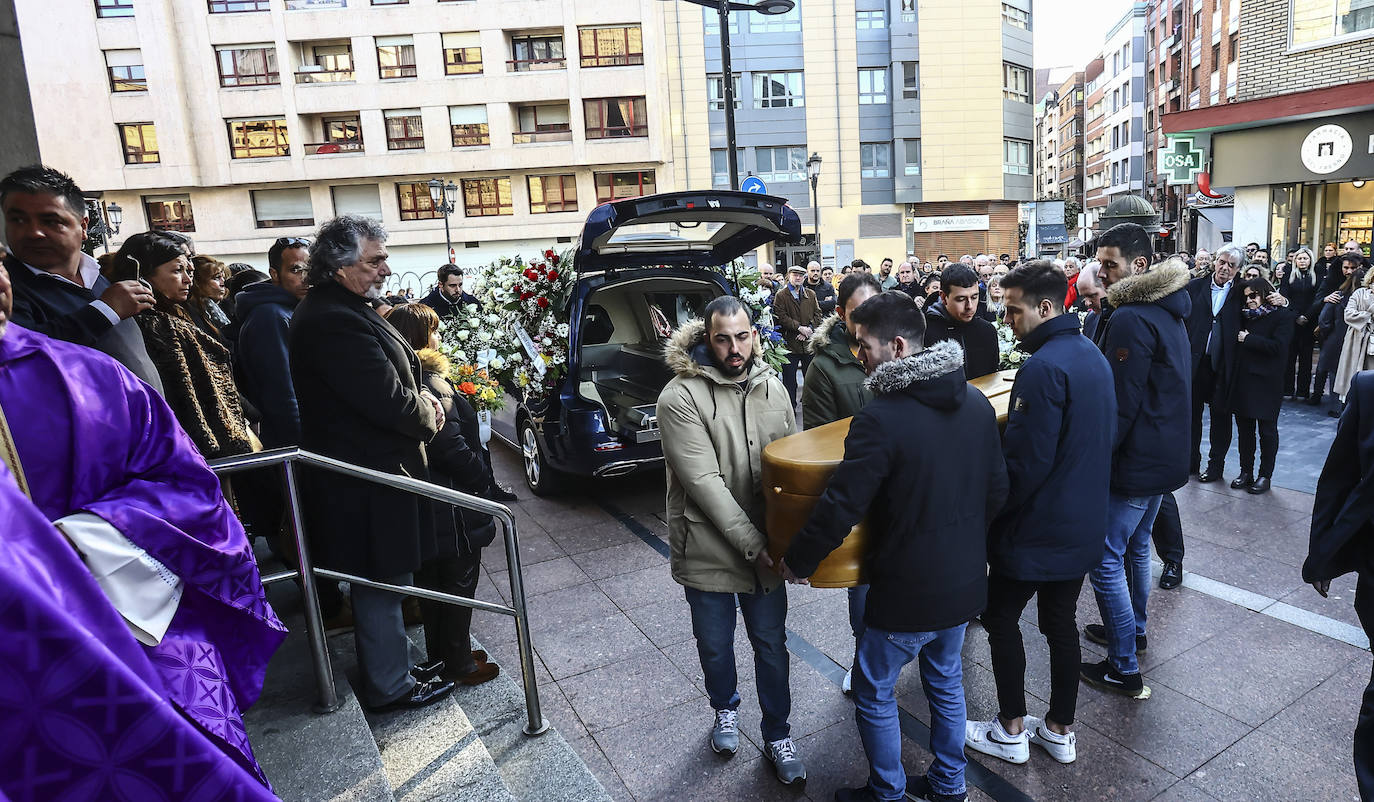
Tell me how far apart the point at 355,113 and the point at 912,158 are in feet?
83.3

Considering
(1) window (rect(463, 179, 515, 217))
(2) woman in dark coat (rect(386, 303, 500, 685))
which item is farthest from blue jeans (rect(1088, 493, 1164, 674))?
(1) window (rect(463, 179, 515, 217))

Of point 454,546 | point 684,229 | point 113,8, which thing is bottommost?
point 454,546

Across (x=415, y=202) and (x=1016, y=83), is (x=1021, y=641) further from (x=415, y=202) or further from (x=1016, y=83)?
(x=1016, y=83)

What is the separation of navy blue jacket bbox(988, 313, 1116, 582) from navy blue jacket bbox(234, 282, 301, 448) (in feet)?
11.7

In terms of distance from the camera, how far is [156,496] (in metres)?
1.62

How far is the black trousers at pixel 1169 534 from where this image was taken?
4.56m

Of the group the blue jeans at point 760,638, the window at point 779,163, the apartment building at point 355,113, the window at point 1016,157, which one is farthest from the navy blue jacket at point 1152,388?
the window at point 1016,157

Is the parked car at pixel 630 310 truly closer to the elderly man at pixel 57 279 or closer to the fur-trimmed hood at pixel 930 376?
the fur-trimmed hood at pixel 930 376

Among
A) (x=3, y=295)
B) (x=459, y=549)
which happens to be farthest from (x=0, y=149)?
(x=3, y=295)

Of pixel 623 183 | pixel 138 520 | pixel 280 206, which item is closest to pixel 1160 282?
pixel 138 520

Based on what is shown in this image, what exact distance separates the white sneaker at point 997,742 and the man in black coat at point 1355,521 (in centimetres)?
108

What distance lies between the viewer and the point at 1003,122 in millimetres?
36156

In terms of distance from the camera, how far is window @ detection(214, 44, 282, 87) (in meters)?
32.2

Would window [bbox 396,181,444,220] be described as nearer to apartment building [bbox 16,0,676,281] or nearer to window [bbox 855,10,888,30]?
apartment building [bbox 16,0,676,281]
